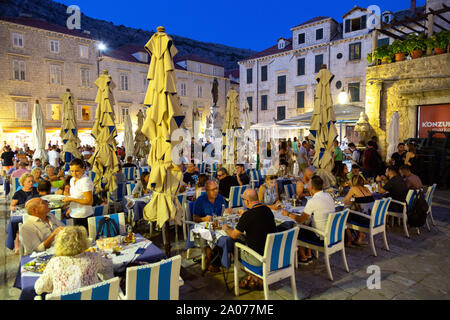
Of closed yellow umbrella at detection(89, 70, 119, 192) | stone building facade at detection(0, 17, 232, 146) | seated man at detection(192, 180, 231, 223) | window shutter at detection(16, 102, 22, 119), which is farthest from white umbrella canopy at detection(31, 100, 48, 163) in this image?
window shutter at detection(16, 102, 22, 119)

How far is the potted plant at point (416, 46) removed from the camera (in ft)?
37.6

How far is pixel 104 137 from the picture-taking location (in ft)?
23.3

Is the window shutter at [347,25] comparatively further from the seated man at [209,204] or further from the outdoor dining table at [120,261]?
the outdoor dining table at [120,261]

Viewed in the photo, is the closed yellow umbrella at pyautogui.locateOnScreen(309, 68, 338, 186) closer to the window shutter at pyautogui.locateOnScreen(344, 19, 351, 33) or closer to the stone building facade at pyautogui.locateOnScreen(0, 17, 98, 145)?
the window shutter at pyautogui.locateOnScreen(344, 19, 351, 33)

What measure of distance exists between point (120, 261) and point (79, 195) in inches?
69.4

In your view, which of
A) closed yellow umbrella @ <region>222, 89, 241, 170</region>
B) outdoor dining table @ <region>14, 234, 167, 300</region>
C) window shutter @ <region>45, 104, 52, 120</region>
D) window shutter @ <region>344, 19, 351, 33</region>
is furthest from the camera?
window shutter @ <region>344, 19, 351, 33</region>

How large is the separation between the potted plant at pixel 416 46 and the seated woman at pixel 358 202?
29.3 ft

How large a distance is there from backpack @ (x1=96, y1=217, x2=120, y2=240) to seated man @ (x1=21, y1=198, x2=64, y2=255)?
0.51m

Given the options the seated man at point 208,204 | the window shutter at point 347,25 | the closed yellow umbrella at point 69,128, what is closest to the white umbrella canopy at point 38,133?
the closed yellow umbrella at point 69,128

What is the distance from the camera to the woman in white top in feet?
14.9
